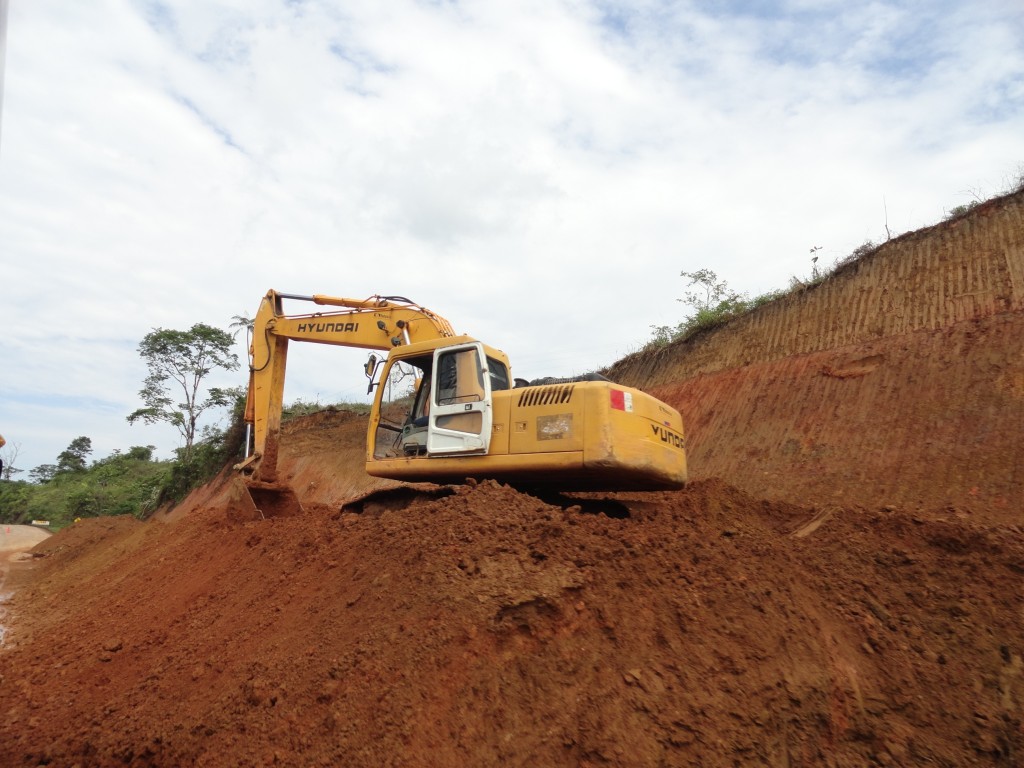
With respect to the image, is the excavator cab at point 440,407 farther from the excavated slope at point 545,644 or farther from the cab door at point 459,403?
the excavated slope at point 545,644

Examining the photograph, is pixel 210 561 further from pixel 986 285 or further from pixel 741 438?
pixel 986 285

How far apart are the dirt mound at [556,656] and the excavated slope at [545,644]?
0.05ft

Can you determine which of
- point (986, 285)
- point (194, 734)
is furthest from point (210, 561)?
point (986, 285)

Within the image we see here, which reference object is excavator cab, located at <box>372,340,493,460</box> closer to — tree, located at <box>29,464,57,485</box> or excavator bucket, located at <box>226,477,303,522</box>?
excavator bucket, located at <box>226,477,303,522</box>

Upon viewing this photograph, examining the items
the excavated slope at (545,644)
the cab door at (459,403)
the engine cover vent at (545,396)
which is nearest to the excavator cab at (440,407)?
the cab door at (459,403)

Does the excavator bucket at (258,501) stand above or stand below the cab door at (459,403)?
below

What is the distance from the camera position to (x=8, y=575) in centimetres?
1221

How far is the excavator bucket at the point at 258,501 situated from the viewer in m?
8.09

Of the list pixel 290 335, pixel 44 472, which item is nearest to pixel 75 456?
pixel 44 472

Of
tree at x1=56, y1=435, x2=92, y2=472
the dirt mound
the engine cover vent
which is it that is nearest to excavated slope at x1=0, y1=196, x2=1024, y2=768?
the dirt mound

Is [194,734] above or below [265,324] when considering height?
below

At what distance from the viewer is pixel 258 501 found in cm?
839

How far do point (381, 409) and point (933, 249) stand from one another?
370 inches

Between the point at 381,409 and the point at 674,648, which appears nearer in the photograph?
the point at 674,648
